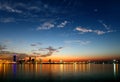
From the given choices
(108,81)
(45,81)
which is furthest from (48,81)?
(108,81)

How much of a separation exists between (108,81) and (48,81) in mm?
20157

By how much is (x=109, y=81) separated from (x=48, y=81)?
2048 cm

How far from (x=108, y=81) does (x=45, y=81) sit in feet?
69.3

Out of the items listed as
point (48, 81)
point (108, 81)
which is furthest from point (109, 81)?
point (48, 81)

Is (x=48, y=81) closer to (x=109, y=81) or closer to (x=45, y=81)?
(x=45, y=81)

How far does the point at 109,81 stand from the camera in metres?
57.6

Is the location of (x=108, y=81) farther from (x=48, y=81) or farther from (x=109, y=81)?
(x=48, y=81)

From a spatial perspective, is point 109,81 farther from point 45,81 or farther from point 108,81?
point 45,81

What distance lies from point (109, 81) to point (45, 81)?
21.5 meters

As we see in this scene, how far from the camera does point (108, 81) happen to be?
57688 millimetres

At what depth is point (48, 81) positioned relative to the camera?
191 feet

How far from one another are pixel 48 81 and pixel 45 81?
1.06 meters

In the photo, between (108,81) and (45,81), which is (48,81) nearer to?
(45,81)
